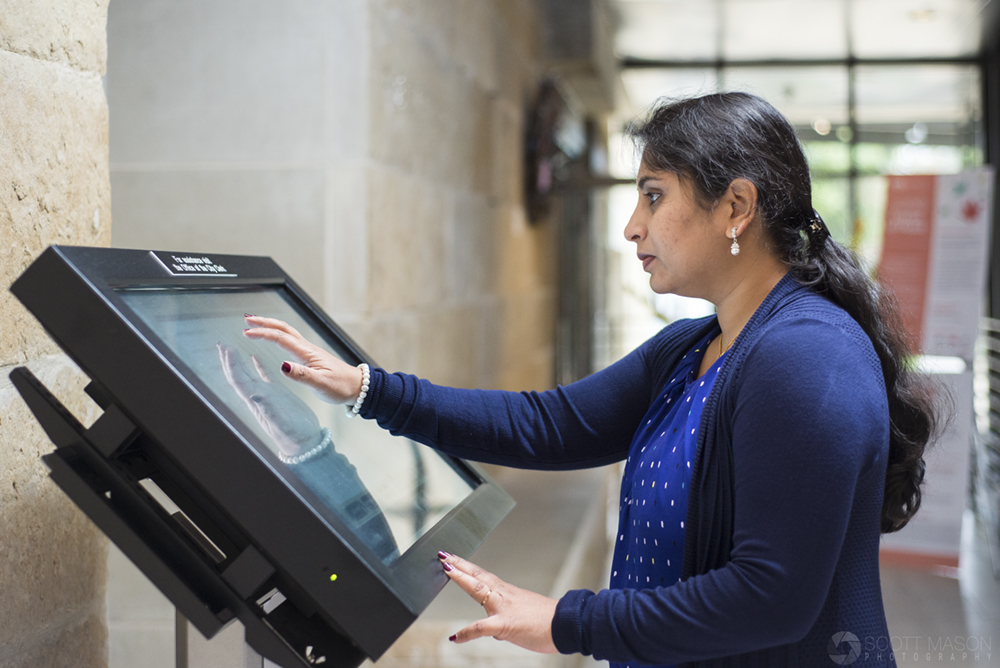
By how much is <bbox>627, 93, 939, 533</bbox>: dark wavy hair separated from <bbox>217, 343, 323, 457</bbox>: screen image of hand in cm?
57

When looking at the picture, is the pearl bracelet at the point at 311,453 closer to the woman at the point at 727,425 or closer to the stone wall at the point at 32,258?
the woman at the point at 727,425

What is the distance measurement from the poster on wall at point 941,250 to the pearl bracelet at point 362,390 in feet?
12.1

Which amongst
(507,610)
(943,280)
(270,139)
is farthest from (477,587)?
(943,280)

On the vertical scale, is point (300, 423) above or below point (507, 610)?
above

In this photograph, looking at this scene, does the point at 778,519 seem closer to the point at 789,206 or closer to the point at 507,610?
the point at 507,610

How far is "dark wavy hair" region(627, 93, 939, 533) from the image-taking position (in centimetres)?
115

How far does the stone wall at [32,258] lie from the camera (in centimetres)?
112

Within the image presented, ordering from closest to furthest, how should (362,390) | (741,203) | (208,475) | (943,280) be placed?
(208,475) → (741,203) → (362,390) → (943,280)

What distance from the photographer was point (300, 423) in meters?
1.09

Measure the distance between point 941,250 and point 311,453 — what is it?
4174mm

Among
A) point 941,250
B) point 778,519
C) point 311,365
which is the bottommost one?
point 941,250

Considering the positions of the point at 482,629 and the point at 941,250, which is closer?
the point at 482,629

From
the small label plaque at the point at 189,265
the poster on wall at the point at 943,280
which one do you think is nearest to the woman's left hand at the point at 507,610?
the small label plaque at the point at 189,265

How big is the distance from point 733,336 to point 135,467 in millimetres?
773
